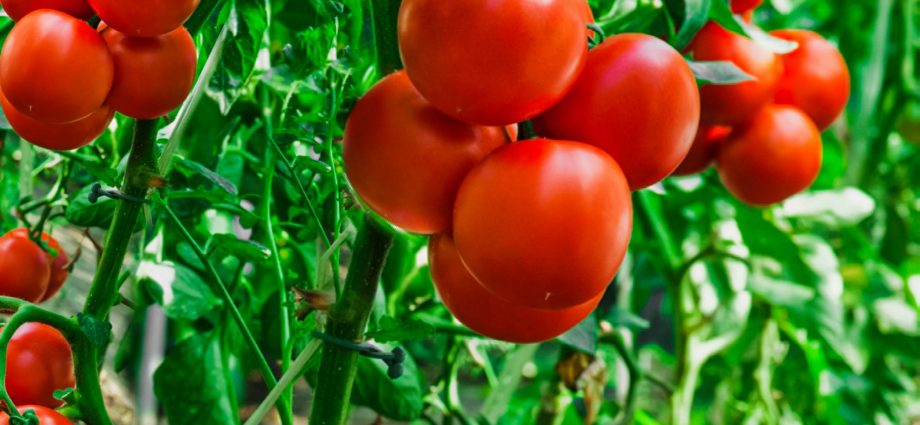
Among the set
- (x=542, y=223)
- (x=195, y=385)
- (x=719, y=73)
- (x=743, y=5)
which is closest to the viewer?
(x=542, y=223)

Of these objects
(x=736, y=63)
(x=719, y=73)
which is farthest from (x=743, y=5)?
(x=719, y=73)

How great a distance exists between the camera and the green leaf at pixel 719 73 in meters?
0.39

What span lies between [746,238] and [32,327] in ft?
2.21

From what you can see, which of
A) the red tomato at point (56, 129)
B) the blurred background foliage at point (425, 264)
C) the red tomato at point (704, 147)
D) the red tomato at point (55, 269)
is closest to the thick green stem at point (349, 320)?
the blurred background foliage at point (425, 264)

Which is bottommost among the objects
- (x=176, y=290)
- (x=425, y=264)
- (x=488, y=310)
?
(x=425, y=264)

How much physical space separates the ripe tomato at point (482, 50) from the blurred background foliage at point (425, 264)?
0.08 metres

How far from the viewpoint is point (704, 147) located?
0.63 metres

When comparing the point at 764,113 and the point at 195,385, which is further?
the point at 764,113

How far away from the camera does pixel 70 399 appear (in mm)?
369

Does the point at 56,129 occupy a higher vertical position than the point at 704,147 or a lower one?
higher

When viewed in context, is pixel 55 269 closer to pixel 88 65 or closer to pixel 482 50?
pixel 88 65

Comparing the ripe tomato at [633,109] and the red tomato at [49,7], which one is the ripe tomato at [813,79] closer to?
the ripe tomato at [633,109]

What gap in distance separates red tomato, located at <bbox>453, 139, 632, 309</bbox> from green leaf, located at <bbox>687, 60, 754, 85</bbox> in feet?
0.41

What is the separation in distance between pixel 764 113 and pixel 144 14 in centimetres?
44
